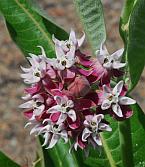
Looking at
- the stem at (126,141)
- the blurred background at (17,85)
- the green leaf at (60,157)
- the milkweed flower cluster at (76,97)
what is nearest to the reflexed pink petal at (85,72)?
the milkweed flower cluster at (76,97)

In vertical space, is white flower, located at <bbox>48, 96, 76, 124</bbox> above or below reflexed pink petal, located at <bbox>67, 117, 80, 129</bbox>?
above

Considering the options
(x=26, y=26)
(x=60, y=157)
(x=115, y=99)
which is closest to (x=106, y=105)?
(x=115, y=99)

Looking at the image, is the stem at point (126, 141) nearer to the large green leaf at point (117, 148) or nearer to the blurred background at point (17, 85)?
the large green leaf at point (117, 148)

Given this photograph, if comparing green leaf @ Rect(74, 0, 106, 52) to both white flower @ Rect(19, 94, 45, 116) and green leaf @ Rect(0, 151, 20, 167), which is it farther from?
green leaf @ Rect(0, 151, 20, 167)

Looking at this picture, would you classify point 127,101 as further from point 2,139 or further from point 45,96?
point 2,139

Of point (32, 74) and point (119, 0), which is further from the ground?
point (32, 74)

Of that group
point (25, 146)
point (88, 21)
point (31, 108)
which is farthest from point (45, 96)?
point (25, 146)

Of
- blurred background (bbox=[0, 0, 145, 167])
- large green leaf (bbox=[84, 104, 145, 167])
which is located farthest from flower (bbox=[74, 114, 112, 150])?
blurred background (bbox=[0, 0, 145, 167])
